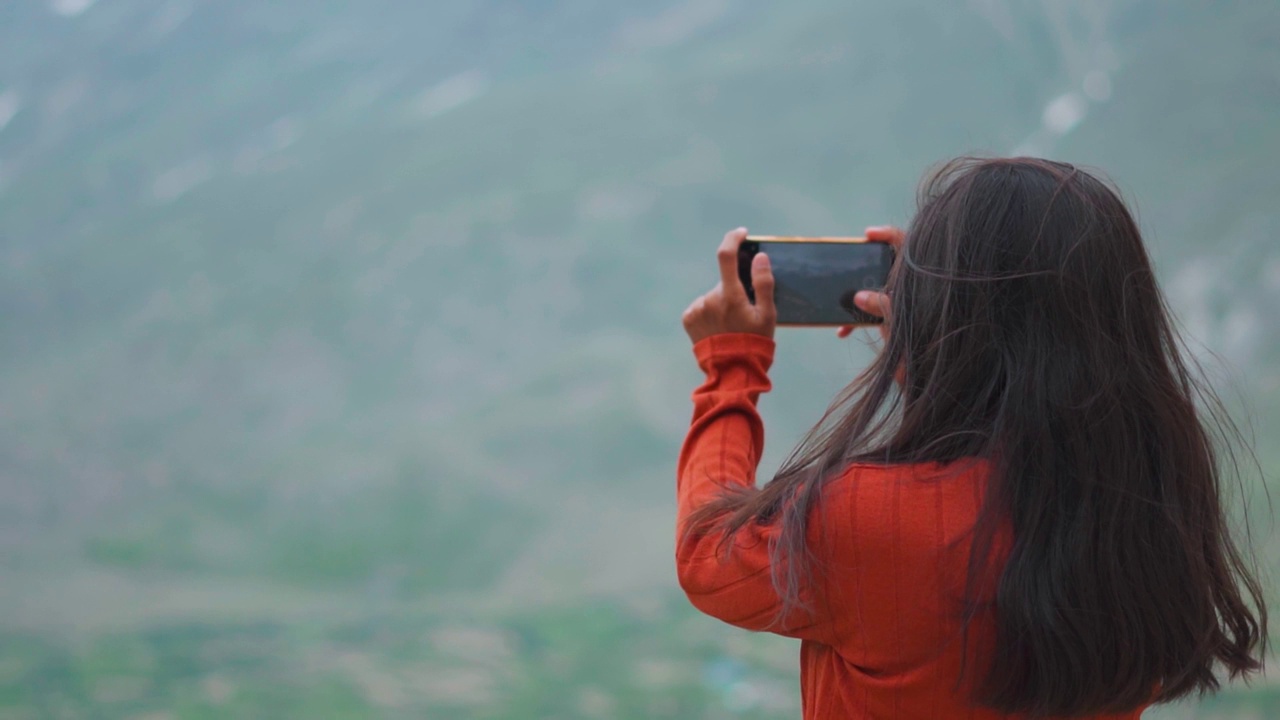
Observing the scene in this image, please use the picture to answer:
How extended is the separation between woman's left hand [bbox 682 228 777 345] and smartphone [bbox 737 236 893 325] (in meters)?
0.03

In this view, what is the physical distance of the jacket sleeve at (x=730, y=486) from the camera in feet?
2.14

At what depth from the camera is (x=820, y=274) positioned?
2.91 ft

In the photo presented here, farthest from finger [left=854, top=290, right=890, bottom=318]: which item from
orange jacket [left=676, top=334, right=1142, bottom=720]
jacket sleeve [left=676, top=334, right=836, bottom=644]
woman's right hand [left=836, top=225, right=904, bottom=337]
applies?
orange jacket [left=676, top=334, right=1142, bottom=720]

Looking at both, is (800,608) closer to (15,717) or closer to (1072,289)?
(1072,289)

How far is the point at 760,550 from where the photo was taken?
0.65m

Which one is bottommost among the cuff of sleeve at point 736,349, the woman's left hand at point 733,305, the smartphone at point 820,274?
the cuff of sleeve at point 736,349

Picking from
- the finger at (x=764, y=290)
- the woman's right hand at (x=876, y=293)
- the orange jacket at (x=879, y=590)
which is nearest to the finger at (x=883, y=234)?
the woman's right hand at (x=876, y=293)

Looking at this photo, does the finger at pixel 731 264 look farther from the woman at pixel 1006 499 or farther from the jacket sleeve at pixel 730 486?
the woman at pixel 1006 499

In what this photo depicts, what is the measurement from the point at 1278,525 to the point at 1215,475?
1.48m

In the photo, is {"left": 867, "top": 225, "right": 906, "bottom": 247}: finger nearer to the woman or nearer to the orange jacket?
the woman

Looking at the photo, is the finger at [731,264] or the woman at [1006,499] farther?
the finger at [731,264]

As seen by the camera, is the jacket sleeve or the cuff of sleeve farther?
the cuff of sleeve

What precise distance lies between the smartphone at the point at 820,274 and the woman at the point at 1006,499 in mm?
194

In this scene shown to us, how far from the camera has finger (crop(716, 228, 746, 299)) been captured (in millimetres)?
809
